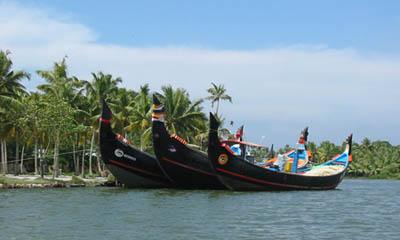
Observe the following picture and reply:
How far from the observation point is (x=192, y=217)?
2520 cm

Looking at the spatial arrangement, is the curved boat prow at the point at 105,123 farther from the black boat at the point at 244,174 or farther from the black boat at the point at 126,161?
the black boat at the point at 244,174

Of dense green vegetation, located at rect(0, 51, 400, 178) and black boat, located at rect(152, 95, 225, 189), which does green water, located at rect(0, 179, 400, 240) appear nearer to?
black boat, located at rect(152, 95, 225, 189)

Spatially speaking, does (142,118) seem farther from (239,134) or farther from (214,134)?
(214,134)

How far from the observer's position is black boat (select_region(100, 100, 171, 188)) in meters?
43.4

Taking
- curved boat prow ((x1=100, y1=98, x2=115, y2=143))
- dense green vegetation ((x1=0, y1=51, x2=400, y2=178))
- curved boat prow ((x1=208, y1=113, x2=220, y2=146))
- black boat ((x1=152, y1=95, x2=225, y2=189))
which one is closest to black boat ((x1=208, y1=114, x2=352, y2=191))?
curved boat prow ((x1=208, y1=113, x2=220, y2=146))

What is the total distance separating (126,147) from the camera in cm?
4416

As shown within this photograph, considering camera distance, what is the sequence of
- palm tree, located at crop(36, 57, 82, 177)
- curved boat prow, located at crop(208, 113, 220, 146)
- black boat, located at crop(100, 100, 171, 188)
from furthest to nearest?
palm tree, located at crop(36, 57, 82, 177), black boat, located at crop(100, 100, 171, 188), curved boat prow, located at crop(208, 113, 220, 146)

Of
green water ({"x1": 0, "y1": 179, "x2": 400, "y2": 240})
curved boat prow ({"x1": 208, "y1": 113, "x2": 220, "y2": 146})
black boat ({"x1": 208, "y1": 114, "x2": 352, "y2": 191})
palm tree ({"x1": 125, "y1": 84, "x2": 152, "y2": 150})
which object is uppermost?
palm tree ({"x1": 125, "y1": 84, "x2": 152, "y2": 150})

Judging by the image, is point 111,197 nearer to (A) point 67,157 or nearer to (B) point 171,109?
(B) point 171,109

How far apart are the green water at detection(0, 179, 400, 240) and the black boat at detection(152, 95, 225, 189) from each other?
18.8 ft

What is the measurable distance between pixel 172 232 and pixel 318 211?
1021 cm

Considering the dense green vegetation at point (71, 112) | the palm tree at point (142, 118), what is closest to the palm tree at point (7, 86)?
the dense green vegetation at point (71, 112)

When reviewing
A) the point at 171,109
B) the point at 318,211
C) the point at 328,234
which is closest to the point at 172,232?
the point at 328,234

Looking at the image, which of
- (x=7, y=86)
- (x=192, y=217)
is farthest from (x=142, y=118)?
(x=192, y=217)
